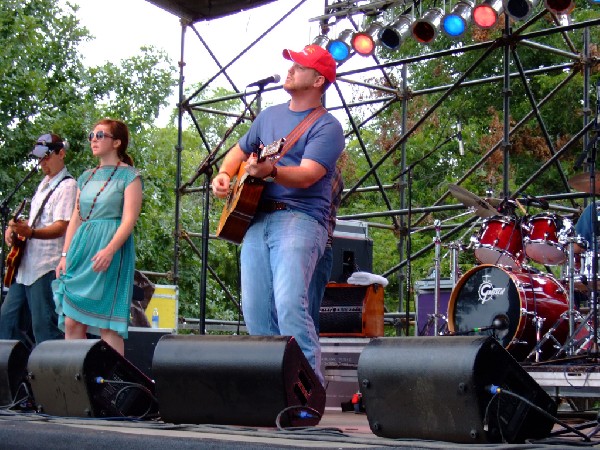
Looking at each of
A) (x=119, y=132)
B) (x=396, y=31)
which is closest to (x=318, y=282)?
(x=119, y=132)

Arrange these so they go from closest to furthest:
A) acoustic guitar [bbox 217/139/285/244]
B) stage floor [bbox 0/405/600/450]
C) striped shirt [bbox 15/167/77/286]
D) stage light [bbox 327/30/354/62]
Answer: stage floor [bbox 0/405/600/450], acoustic guitar [bbox 217/139/285/244], striped shirt [bbox 15/167/77/286], stage light [bbox 327/30/354/62]

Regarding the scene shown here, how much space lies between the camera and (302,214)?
422cm

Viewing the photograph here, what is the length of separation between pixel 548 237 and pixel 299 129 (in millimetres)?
2972

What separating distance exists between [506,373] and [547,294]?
3570 millimetres

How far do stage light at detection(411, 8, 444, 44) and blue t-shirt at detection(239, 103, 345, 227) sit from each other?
3942 millimetres

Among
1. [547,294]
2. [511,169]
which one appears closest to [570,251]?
[547,294]

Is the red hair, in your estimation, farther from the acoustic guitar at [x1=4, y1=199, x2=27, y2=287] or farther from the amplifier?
the amplifier

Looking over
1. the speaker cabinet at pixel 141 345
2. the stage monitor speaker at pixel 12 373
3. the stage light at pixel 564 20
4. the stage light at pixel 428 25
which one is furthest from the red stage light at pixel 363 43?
the stage monitor speaker at pixel 12 373

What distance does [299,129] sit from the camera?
434 centimetres

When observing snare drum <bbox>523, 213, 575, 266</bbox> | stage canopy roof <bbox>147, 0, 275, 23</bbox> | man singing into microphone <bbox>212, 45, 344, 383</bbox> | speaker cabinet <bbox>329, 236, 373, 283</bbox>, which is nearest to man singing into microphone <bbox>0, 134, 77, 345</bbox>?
man singing into microphone <bbox>212, 45, 344, 383</bbox>

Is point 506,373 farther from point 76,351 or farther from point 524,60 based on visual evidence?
point 524,60

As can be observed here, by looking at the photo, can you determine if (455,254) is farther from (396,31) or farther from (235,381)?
(235,381)

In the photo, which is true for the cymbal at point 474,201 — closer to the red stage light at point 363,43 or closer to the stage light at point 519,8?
the stage light at point 519,8

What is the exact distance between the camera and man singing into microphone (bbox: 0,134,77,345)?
17.6 ft
